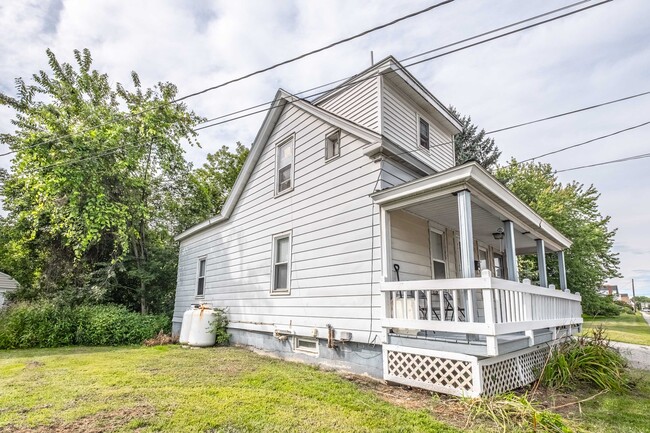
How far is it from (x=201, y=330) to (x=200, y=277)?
2982 mm

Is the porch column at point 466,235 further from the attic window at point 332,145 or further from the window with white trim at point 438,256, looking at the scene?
the attic window at point 332,145

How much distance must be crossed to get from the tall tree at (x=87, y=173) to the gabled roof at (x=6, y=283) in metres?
8.21

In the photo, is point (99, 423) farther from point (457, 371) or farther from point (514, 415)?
point (514, 415)

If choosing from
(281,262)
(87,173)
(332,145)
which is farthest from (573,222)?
(87,173)

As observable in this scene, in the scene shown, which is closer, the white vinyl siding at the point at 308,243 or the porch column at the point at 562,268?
the white vinyl siding at the point at 308,243

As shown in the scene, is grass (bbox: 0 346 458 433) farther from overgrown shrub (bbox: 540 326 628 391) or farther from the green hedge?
the green hedge

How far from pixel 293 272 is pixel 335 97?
486 cm

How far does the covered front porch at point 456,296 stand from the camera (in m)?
4.41

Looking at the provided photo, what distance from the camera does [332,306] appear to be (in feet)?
21.0

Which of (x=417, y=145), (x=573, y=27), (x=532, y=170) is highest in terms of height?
(x=532, y=170)

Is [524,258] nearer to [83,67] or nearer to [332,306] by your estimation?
[332,306]

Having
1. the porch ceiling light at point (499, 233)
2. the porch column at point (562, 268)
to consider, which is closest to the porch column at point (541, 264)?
the porch ceiling light at point (499, 233)

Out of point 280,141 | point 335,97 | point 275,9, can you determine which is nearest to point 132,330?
point 280,141

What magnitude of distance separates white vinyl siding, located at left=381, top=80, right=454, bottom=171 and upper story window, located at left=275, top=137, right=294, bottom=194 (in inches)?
98.2
